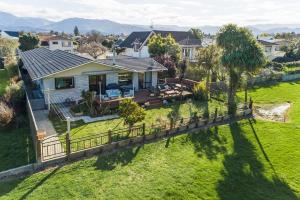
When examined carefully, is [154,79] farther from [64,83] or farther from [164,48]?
[164,48]

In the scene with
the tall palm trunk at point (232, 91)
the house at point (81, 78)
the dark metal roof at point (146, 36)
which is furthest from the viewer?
the dark metal roof at point (146, 36)

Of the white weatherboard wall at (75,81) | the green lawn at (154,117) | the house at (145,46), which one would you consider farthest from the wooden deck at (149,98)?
the house at (145,46)

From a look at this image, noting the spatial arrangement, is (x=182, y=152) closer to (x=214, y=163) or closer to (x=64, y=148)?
(x=214, y=163)

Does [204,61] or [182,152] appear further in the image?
[204,61]

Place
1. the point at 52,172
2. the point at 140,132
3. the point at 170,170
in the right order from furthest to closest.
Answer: the point at 140,132, the point at 170,170, the point at 52,172

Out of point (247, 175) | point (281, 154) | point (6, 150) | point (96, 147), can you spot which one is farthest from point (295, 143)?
point (6, 150)

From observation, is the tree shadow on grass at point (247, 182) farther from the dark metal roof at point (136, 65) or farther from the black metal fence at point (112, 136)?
the dark metal roof at point (136, 65)

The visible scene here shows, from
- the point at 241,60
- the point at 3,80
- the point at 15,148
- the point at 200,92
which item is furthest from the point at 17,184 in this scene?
the point at 3,80
